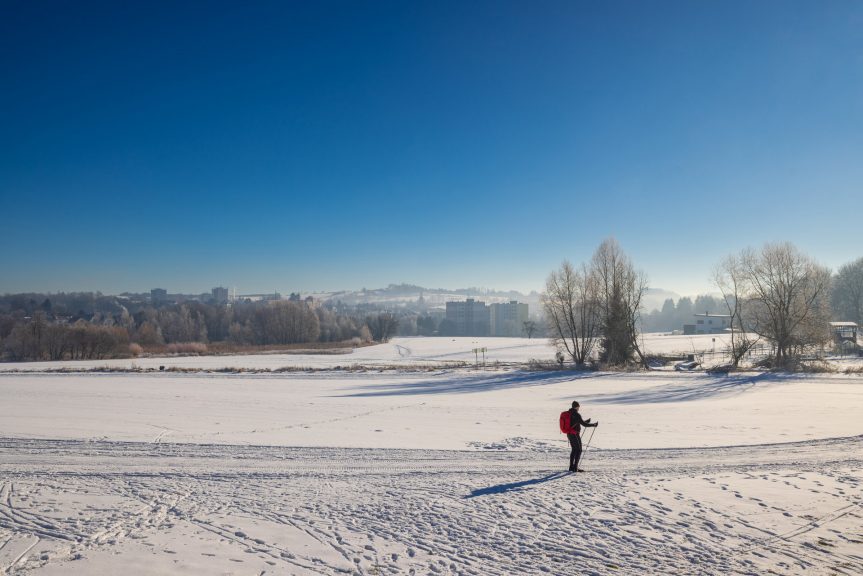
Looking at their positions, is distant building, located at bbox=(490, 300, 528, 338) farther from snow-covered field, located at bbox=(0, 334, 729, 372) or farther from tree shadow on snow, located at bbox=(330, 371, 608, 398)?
tree shadow on snow, located at bbox=(330, 371, 608, 398)

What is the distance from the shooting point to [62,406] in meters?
20.6

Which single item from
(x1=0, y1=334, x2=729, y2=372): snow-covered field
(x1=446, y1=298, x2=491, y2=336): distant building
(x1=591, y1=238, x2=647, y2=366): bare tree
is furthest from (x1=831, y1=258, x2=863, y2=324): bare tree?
(x1=446, y1=298, x2=491, y2=336): distant building

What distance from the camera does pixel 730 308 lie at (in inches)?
1437

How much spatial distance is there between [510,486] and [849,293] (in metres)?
94.9

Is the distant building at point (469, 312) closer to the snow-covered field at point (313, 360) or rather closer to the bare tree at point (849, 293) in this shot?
the bare tree at point (849, 293)

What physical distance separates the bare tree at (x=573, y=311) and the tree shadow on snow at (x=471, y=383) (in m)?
4.58

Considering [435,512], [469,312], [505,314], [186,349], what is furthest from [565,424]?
[505,314]

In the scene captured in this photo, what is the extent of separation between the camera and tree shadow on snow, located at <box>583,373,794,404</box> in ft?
72.8

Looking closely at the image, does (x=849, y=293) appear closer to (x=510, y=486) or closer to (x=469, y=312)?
(x=510, y=486)

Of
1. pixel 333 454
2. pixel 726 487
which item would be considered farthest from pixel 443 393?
pixel 726 487

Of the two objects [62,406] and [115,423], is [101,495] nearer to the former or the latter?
[115,423]

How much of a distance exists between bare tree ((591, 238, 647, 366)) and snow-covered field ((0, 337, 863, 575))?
16.9m

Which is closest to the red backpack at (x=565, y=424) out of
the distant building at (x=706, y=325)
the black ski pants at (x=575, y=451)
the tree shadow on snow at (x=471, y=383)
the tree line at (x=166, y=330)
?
the black ski pants at (x=575, y=451)

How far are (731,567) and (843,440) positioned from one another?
972 cm
